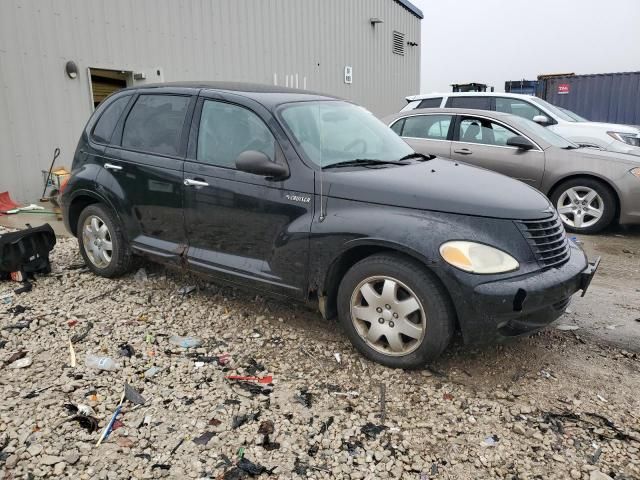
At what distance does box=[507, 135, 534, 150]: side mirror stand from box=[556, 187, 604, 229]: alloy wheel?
79cm

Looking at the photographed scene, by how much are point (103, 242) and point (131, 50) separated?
19.0ft

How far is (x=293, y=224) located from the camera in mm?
3521

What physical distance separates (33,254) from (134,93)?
179 centimetres

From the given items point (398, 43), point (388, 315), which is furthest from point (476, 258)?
point (398, 43)

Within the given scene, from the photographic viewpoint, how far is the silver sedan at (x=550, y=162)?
257 inches

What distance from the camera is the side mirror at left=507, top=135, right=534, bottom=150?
22.6 feet

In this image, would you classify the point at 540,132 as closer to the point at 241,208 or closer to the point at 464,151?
the point at 464,151

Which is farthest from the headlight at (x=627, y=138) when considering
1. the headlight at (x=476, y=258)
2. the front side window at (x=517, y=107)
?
the headlight at (x=476, y=258)

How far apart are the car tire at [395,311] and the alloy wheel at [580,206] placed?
4.63 m

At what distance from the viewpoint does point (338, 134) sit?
3928mm

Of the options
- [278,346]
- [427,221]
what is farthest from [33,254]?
[427,221]

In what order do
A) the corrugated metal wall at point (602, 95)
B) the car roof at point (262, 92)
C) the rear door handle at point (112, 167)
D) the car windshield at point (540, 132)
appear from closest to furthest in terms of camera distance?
the car roof at point (262, 92)
the rear door handle at point (112, 167)
the car windshield at point (540, 132)
the corrugated metal wall at point (602, 95)

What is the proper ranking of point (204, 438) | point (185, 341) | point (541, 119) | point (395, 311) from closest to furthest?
1. point (204, 438)
2. point (395, 311)
3. point (185, 341)
4. point (541, 119)

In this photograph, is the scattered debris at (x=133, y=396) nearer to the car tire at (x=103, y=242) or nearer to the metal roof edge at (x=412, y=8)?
the car tire at (x=103, y=242)
